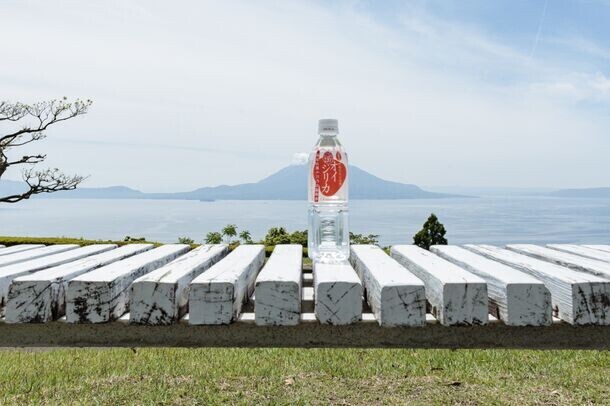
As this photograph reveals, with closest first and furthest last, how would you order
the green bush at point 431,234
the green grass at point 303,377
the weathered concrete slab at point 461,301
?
the weathered concrete slab at point 461,301
the green grass at point 303,377
the green bush at point 431,234

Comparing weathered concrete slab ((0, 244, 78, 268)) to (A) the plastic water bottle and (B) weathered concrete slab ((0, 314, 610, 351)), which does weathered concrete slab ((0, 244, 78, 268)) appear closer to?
(B) weathered concrete slab ((0, 314, 610, 351))

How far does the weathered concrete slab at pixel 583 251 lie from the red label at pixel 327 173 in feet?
4.86

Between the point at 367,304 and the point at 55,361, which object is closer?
the point at 367,304

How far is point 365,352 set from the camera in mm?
5863

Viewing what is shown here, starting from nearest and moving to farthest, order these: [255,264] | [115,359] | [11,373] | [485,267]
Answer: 1. [485,267]
2. [255,264]
3. [11,373]
4. [115,359]

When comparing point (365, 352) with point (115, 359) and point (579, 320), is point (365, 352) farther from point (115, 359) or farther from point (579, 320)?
point (579, 320)

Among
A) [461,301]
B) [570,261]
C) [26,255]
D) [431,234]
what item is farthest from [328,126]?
[431,234]

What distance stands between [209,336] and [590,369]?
4.56 metres

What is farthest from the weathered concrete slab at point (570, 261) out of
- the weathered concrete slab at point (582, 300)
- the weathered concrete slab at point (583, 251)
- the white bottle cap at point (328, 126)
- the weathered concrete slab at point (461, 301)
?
the white bottle cap at point (328, 126)

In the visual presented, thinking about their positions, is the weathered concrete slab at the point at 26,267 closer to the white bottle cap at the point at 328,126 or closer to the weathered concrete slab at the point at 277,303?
the weathered concrete slab at the point at 277,303

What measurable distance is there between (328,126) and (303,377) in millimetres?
2763

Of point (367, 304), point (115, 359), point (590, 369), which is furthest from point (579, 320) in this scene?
point (115, 359)

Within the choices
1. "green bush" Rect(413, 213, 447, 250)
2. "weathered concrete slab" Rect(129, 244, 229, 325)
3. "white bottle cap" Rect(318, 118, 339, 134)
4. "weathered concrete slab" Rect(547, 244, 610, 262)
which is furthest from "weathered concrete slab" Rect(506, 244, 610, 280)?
"green bush" Rect(413, 213, 447, 250)

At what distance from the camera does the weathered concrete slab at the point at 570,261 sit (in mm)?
2424
